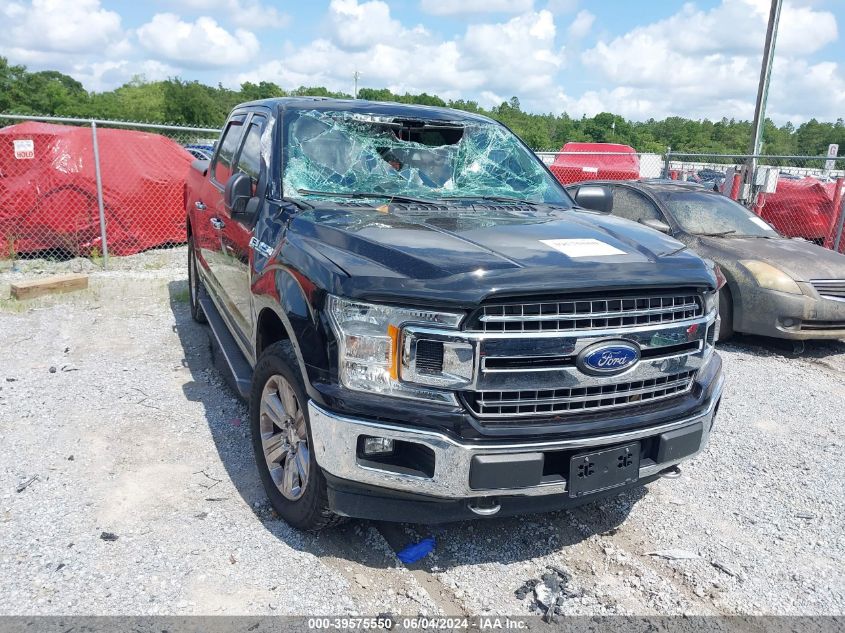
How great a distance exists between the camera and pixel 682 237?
284 inches

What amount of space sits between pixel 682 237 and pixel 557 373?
5.25m

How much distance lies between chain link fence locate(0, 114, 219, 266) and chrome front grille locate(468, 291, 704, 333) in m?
7.76

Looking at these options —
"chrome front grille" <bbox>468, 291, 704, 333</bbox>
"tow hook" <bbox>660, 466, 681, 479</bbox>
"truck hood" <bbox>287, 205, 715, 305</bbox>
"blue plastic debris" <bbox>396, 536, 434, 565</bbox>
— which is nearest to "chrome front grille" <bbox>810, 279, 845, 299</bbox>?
"truck hood" <bbox>287, 205, 715, 305</bbox>

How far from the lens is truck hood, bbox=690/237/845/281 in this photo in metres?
6.64

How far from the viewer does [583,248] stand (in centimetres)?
290

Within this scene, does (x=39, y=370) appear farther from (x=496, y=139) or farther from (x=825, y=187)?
(x=825, y=187)

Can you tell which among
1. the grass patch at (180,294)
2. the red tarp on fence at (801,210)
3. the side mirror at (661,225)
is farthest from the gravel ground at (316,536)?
the red tarp on fence at (801,210)

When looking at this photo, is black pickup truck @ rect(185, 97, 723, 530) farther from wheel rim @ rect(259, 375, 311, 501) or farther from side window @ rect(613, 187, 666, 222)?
side window @ rect(613, 187, 666, 222)

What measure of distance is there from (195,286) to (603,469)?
15.7ft

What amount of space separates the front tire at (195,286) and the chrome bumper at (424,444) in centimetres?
380

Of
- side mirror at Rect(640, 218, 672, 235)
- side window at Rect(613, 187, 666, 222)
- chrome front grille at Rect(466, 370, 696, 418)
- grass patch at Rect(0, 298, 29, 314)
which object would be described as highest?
side window at Rect(613, 187, 666, 222)

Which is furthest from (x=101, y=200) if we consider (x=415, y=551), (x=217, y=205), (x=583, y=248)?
(x=583, y=248)

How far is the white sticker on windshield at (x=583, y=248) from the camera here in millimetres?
2824

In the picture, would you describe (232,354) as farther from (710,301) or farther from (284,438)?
(710,301)
